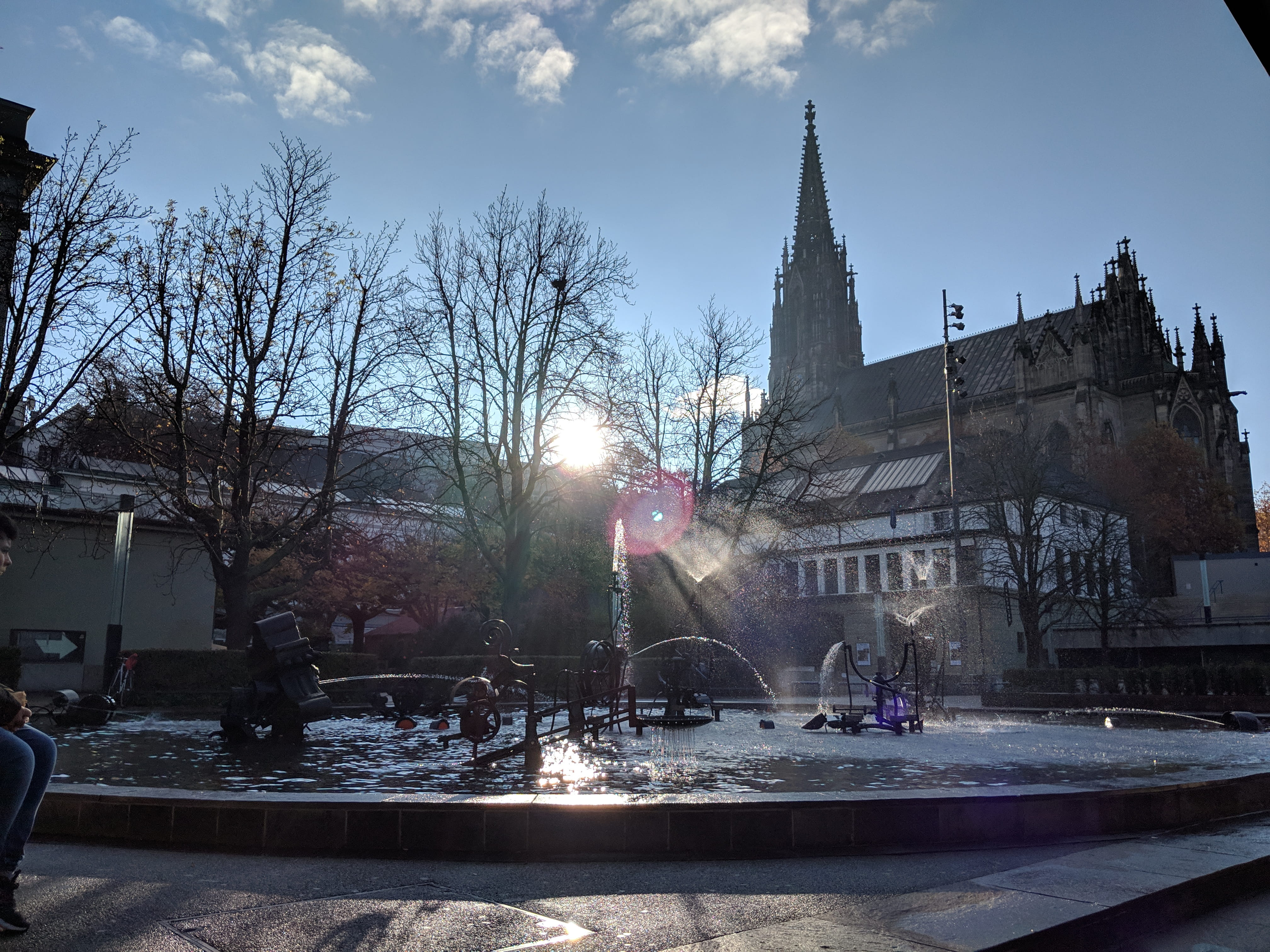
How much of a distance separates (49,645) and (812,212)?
9966cm

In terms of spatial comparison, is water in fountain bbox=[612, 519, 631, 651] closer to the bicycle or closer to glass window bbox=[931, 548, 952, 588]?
the bicycle

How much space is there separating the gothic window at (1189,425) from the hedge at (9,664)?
8205 centimetres

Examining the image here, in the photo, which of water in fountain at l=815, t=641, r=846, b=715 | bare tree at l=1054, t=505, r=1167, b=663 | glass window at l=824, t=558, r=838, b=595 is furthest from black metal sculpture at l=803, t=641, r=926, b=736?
glass window at l=824, t=558, r=838, b=595

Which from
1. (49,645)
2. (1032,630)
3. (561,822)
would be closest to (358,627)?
(49,645)

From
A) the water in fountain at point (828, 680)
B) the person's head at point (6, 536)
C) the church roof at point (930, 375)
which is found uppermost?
the church roof at point (930, 375)

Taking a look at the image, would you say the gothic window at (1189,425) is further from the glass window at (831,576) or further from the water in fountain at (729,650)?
the water in fountain at (729,650)

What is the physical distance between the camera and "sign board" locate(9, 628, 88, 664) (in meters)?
24.1

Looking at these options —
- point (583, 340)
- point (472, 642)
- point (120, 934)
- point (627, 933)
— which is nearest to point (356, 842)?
point (120, 934)

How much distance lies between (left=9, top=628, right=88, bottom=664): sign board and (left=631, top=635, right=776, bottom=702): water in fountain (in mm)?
14921

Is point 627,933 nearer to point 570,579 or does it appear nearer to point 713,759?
point 713,759

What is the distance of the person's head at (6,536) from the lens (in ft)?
14.6

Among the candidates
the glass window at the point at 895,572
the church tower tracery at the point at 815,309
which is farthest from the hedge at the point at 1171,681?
the church tower tracery at the point at 815,309

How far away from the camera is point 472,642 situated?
1645 inches

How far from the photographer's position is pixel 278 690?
36.9 ft
